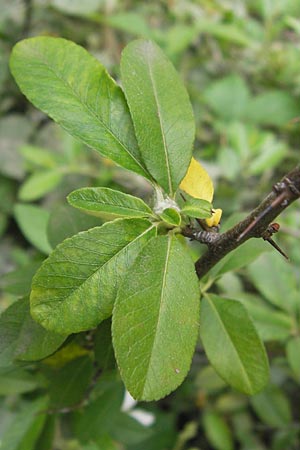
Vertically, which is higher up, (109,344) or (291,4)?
(291,4)

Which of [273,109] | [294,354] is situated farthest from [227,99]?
[294,354]

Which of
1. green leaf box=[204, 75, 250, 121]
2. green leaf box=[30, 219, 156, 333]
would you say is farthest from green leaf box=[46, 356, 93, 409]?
green leaf box=[204, 75, 250, 121]

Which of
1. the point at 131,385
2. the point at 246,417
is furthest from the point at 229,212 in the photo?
the point at 131,385

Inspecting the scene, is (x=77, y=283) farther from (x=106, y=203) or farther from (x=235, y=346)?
(x=235, y=346)

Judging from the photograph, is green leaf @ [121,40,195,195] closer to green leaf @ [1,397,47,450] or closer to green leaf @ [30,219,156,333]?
green leaf @ [30,219,156,333]

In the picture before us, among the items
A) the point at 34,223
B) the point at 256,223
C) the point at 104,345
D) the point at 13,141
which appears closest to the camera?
the point at 256,223

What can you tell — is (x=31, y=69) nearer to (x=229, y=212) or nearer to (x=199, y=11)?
(x=229, y=212)
